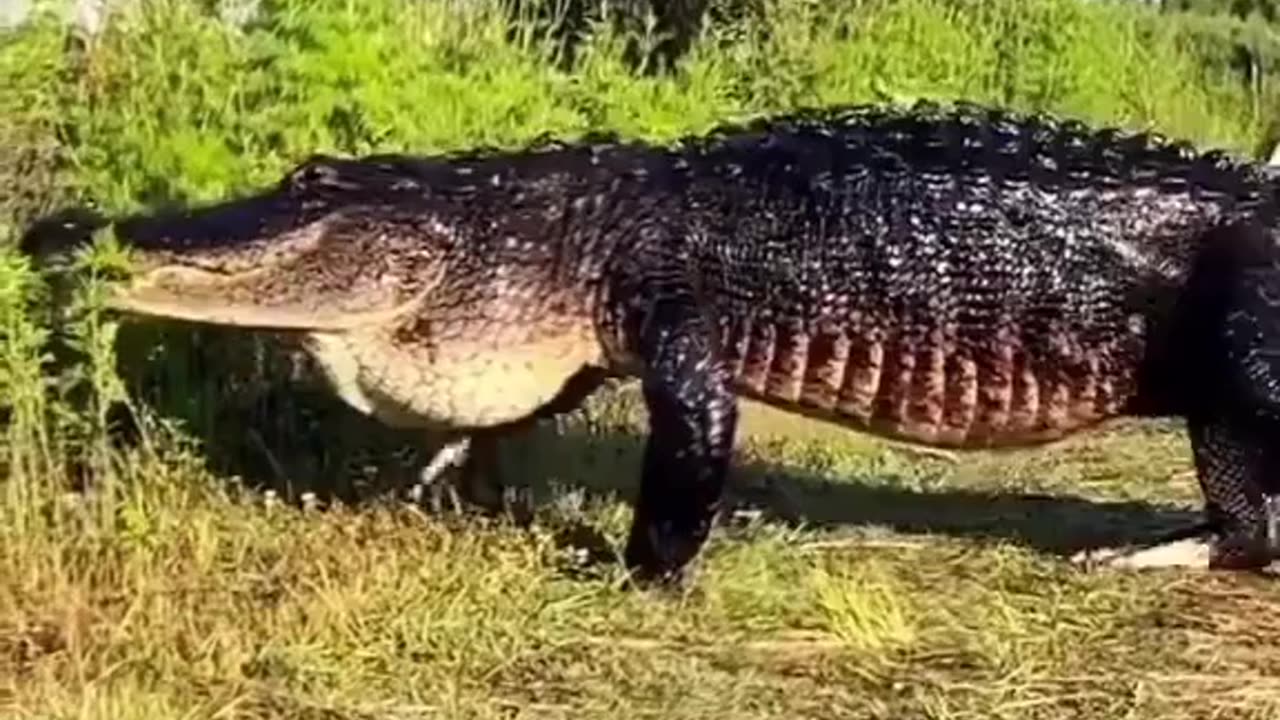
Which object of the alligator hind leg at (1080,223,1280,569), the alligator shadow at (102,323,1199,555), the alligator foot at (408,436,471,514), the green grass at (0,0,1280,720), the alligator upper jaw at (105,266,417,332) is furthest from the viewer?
the alligator shadow at (102,323,1199,555)

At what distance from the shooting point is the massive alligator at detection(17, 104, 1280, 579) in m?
6.07

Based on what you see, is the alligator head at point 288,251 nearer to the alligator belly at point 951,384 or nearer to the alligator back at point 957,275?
the alligator back at point 957,275

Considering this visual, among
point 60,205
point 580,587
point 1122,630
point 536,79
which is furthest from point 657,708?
point 536,79

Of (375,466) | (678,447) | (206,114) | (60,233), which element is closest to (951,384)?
(678,447)

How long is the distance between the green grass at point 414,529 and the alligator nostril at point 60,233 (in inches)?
2.4

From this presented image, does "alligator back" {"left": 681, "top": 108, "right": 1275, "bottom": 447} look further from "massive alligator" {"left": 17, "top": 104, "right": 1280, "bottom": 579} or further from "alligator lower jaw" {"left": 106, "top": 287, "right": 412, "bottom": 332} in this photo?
"alligator lower jaw" {"left": 106, "top": 287, "right": 412, "bottom": 332}

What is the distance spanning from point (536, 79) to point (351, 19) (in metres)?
1.26

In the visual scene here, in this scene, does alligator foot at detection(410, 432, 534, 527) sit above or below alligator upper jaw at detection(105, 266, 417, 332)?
below

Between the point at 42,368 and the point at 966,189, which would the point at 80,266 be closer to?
the point at 42,368

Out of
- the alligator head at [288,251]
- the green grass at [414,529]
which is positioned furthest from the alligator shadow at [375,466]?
the alligator head at [288,251]

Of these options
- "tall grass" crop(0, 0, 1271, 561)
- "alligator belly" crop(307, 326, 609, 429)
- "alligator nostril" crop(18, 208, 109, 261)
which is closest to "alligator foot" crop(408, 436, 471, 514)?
"alligator belly" crop(307, 326, 609, 429)

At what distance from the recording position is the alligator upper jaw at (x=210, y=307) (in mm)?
5727

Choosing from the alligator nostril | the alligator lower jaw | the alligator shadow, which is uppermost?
the alligator nostril

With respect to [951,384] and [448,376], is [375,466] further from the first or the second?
[951,384]
